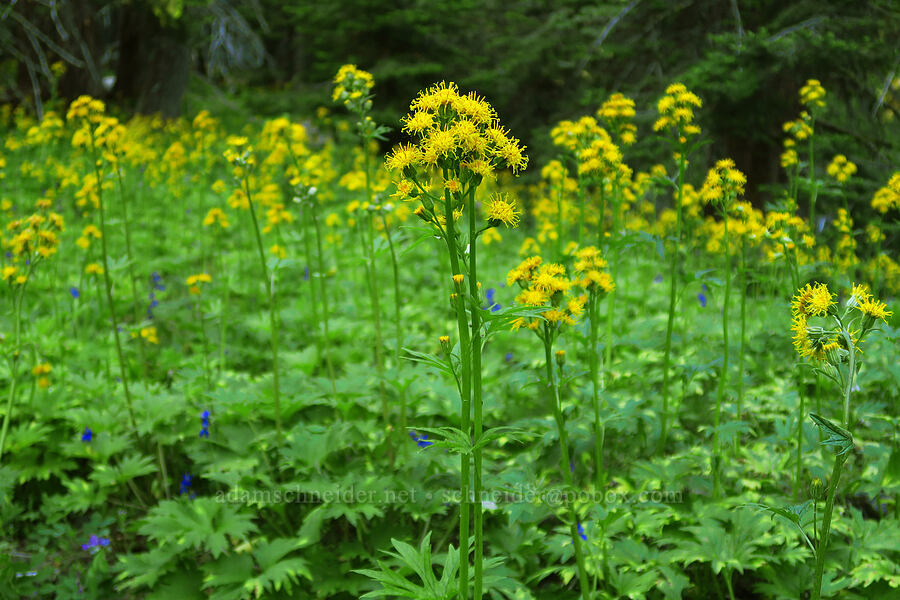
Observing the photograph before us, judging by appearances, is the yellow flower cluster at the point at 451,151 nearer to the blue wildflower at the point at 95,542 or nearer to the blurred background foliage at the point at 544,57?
the blurred background foliage at the point at 544,57

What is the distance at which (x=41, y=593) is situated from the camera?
7.76 ft

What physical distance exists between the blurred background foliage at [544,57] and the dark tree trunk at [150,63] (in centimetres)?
3

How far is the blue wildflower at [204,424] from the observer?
2.87 meters

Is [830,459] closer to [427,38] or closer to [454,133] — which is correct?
[454,133]

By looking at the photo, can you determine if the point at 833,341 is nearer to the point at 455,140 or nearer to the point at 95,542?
the point at 455,140

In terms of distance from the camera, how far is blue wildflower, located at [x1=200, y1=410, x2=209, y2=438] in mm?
2865

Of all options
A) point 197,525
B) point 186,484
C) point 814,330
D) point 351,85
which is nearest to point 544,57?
point 351,85

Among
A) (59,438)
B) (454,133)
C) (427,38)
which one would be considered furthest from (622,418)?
(427,38)

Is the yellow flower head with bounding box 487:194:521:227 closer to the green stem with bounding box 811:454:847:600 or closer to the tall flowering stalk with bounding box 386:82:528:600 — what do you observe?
the tall flowering stalk with bounding box 386:82:528:600

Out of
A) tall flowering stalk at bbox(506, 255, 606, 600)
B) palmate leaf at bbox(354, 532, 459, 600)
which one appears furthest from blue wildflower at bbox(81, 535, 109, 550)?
tall flowering stalk at bbox(506, 255, 606, 600)

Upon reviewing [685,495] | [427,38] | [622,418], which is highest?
[427,38]

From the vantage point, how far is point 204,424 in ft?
9.75

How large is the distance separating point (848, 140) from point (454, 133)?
469 centimetres

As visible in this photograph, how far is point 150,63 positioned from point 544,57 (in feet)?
22.9
